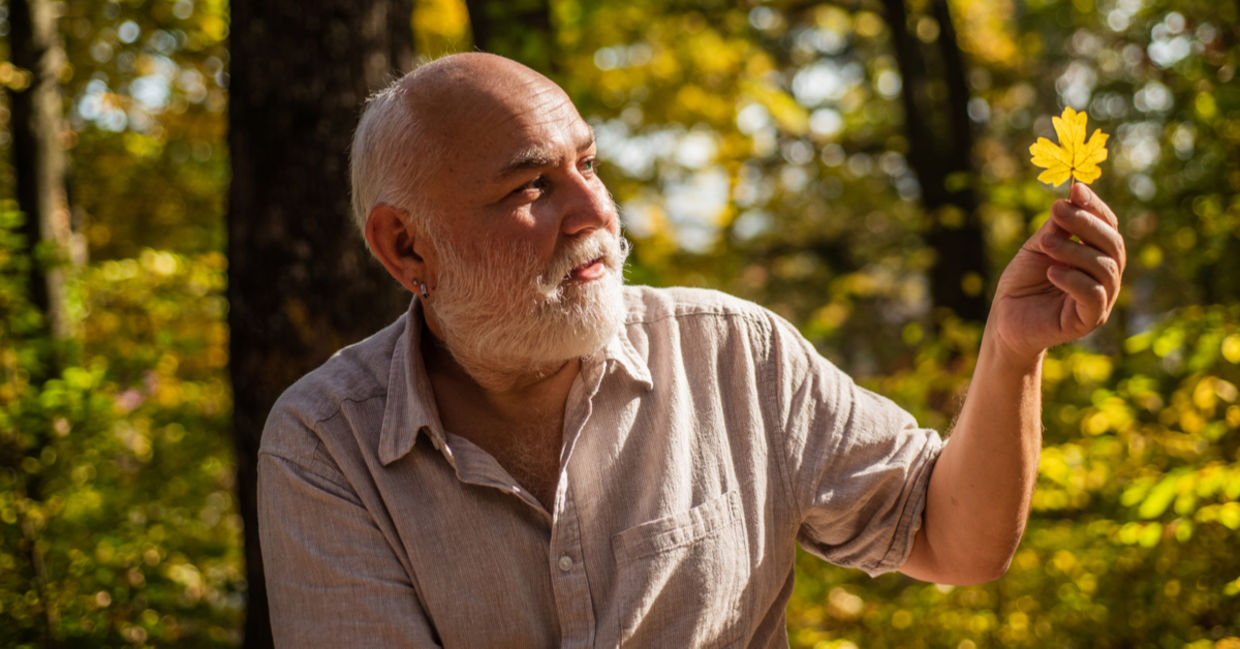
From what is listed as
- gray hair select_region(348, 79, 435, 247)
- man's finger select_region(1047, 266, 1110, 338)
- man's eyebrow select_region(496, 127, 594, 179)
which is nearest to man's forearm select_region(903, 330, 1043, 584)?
man's finger select_region(1047, 266, 1110, 338)

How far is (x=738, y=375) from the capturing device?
213cm

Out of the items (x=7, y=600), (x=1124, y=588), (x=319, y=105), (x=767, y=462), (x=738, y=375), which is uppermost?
(x=319, y=105)

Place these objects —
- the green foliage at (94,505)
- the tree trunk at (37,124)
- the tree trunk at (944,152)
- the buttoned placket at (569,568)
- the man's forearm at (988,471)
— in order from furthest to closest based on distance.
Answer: the tree trunk at (944,152), the tree trunk at (37,124), the green foliage at (94,505), the buttoned placket at (569,568), the man's forearm at (988,471)

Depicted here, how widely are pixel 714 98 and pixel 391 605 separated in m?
6.47

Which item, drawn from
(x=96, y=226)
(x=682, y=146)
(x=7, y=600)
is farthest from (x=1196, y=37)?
(x=96, y=226)

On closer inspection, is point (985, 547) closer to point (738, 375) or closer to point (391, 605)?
point (738, 375)

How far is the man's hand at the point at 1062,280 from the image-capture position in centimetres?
155

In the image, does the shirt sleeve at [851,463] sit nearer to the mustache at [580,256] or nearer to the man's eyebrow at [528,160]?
the mustache at [580,256]

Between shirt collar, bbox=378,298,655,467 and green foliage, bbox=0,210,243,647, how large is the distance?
62.0 inches

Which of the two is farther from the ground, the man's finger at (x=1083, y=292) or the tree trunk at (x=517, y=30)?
the tree trunk at (x=517, y=30)

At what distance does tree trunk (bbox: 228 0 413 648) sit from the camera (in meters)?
3.02

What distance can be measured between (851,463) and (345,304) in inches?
65.2

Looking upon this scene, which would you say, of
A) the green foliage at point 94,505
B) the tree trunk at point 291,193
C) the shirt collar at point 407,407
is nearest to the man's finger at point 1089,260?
the shirt collar at point 407,407

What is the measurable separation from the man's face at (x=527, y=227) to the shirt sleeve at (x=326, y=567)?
42cm
